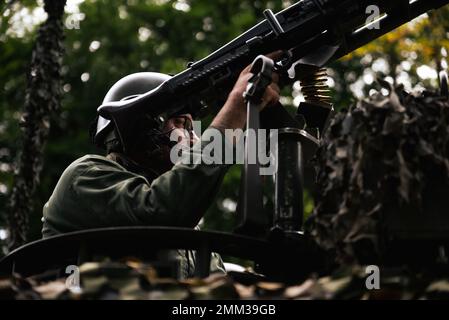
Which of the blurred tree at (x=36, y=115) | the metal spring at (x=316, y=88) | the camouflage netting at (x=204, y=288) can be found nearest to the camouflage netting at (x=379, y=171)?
the camouflage netting at (x=204, y=288)

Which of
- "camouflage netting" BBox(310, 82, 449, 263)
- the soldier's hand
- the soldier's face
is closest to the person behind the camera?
"camouflage netting" BBox(310, 82, 449, 263)

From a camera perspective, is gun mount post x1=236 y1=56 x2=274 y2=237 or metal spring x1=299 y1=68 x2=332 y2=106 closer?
gun mount post x1=236 y1=56 x2=274 y2=237

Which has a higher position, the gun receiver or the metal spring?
the gun receiver

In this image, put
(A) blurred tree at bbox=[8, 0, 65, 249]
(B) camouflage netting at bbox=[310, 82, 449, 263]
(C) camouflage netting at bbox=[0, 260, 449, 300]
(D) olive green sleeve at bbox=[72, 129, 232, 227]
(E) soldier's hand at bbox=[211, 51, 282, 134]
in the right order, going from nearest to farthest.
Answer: (C) camouflage netting at bbox=[0, 260, 449, 300] < (B) camouflage netting at bbox=[310, 82, 449, 263] < (D) olive green sleeve at bbox=[72, 129, 232, 227] < (E) soldier's hand at bbox=[211, 51, 282, 134] < (A) blurred tree at bbox=[8, 0, 65, 249]

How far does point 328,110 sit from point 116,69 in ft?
45.2

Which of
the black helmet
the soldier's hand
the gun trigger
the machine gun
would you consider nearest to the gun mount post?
the machine gun

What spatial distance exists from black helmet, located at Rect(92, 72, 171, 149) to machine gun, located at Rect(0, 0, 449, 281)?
10.3 inches

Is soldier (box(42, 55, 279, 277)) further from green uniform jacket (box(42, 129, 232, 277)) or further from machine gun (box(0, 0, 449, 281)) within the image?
machine gun (box(0, 0, 449, 281))

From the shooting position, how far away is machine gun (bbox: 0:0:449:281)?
8.73 ft

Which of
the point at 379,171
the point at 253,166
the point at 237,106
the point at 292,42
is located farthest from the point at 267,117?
the point at 379,171

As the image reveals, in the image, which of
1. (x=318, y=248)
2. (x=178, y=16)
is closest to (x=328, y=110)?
(x=318, y=248)

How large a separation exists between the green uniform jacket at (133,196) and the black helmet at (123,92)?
0.64 m

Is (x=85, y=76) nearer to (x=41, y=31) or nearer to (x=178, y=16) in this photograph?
(x=178, y=16)

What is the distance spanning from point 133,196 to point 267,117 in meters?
0.75
